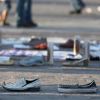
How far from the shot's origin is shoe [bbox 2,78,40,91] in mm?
8797

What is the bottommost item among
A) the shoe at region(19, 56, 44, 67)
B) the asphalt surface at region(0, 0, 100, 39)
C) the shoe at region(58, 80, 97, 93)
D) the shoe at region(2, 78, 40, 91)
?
the shoe at region(58, 80, 97, 93)

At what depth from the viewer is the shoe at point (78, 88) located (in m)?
8.69

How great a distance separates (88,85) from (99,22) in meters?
10.4

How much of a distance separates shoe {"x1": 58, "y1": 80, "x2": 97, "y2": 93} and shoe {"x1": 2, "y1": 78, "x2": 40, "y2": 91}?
0.97ft

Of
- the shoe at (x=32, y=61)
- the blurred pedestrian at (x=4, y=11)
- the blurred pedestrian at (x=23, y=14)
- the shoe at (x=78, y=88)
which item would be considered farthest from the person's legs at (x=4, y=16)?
the shoe at (x=78, y=88)

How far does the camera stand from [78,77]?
9.97 metres

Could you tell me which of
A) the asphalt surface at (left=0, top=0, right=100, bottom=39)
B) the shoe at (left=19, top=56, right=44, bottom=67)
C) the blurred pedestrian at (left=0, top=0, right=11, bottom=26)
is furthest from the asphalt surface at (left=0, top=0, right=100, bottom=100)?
the blurred pedestrian at (left=0, top=0, right=11, bottom=26)

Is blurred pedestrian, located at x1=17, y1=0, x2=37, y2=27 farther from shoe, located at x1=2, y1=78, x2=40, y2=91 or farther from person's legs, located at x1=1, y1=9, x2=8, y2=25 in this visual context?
shoe, located at x1=2, y1=78, x2=40, y2=91

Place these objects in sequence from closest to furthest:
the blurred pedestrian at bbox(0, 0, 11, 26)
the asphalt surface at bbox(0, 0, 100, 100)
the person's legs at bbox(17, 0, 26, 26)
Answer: the asphalt surface at bbox(0, 0, 100, 100) → the person's legs at bbox(17, 0, 26, 26) → the blurred pedestrian at bbox(0, 0, 11, 26)

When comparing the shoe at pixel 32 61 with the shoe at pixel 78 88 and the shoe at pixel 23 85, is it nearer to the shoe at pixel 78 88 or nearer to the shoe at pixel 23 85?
the shoe at pixel 23 85

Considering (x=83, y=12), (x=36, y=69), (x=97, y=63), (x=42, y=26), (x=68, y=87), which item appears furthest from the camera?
(x=83, y=12)

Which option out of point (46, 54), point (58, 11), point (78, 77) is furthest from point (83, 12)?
point (78, 77)

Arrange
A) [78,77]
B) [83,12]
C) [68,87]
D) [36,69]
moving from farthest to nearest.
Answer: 1. [83,12]
2. [36,69]
3. [78,77]
4. [68,87]

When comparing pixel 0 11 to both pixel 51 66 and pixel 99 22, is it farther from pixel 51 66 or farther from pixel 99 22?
pixel 51 66
